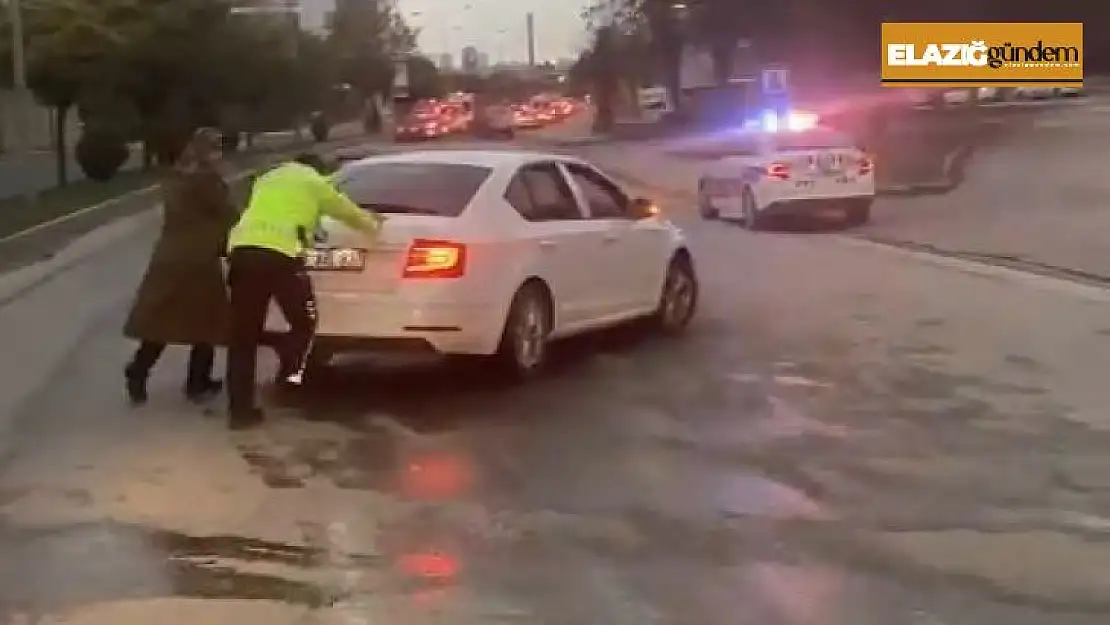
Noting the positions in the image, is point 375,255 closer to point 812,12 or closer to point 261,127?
point 812,12

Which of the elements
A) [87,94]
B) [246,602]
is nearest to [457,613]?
[246,602]

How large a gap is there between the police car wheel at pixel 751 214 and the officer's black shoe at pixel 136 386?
50.8 feet

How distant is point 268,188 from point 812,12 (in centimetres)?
3617

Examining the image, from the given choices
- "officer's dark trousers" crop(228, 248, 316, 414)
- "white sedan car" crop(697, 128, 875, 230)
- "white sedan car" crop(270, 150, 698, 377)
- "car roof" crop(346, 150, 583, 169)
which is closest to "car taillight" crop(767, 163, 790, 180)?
"white sedan car" crop(697, 128, 875, 230)

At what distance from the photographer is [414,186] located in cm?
1152

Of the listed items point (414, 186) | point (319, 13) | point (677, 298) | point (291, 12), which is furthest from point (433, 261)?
point (319, 13)

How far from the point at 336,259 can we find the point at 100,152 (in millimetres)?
34595

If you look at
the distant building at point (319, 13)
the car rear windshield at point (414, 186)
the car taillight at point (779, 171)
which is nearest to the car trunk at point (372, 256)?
the car rear windshield at point (414, 186)

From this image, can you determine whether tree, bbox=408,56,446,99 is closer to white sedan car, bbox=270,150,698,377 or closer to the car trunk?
white sedan car, bbox=270,150,698,377

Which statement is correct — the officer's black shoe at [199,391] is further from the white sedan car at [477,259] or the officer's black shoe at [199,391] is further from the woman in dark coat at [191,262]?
the white sedan car at [477,259]

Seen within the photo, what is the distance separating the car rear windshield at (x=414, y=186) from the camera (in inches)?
442

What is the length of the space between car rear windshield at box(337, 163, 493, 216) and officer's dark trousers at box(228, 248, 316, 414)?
49.9 inches

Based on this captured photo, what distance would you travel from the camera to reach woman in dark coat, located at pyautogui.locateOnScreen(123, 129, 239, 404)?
413 inches

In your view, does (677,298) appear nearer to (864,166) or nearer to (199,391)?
(199,391)
